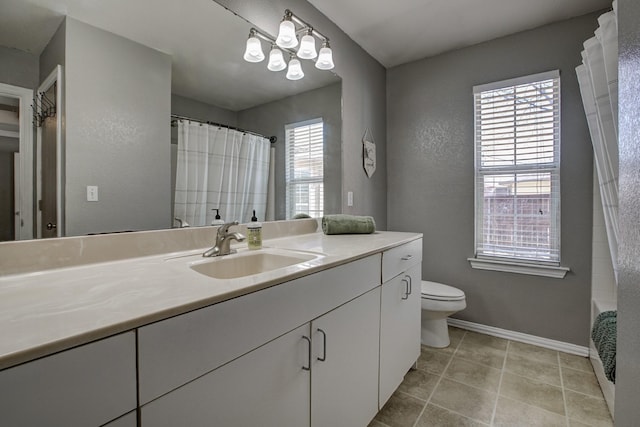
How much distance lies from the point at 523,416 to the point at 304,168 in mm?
1818

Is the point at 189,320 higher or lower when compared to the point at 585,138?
lower

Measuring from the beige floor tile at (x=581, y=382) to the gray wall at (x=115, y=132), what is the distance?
242 centimetres

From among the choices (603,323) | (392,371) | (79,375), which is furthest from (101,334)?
(603,323)

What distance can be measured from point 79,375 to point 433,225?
8.54ft

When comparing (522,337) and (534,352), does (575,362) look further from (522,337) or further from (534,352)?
(522,337)

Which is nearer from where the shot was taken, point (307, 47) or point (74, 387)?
point (74, 387)

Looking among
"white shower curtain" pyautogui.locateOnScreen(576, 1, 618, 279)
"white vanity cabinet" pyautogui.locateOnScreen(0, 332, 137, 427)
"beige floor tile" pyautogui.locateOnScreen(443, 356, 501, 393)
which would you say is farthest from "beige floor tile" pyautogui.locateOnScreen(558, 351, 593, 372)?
"white vanity cabinet" pyautogui.locateOnScreen(0, 332, 137, 427)

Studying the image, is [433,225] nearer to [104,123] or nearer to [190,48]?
[190,48]

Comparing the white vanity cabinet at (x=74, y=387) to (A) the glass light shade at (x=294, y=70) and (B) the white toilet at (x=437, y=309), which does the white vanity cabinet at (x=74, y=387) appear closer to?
(A) the glass light shade at (x=294, y=70)

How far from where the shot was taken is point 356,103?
2.40m

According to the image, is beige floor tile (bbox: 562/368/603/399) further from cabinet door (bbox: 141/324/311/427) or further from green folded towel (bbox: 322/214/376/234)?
cabinet door (bbox: 141/324/311/427)

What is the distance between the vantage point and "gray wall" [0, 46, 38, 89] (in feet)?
2.80

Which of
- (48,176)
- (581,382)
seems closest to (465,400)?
(581,382)

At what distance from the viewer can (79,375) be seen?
0.48 metres
